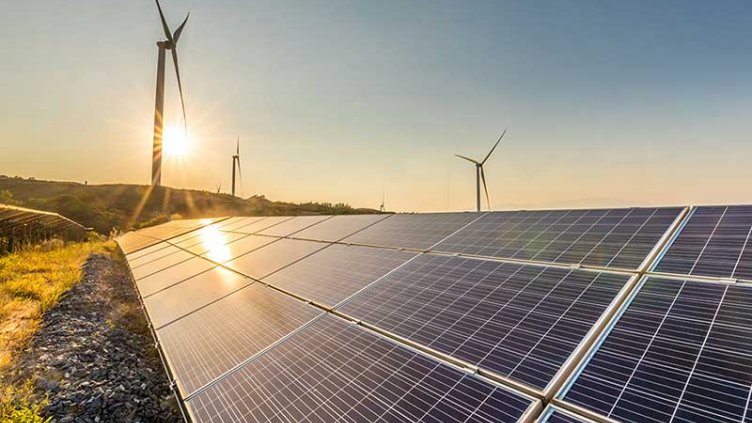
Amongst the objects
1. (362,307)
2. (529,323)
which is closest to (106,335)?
(362,307)

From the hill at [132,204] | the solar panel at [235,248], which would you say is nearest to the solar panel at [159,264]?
the solar panel at [235,248]

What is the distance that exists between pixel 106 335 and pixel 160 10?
3151 cm

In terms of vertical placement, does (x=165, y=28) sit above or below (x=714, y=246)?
above

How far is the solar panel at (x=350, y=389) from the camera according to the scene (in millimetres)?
3398

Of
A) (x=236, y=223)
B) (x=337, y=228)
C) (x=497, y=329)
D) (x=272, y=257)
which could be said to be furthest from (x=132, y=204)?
(x=497, y=329)

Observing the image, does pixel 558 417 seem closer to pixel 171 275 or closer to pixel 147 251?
pixel 171 275

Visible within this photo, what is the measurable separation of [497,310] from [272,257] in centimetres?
778

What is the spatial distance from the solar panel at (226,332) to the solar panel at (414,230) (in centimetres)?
361

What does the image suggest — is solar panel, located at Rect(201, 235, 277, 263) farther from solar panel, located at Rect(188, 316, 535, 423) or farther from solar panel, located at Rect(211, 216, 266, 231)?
solar panel, located at Rect(188, 316, 535, 423)

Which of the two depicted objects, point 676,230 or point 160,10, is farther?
point 160,10

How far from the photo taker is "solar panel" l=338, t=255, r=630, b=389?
395 cm

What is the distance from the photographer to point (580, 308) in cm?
463

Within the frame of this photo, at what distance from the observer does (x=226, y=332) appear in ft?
20.7

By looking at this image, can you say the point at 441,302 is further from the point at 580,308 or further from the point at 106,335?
the point at 106,335
